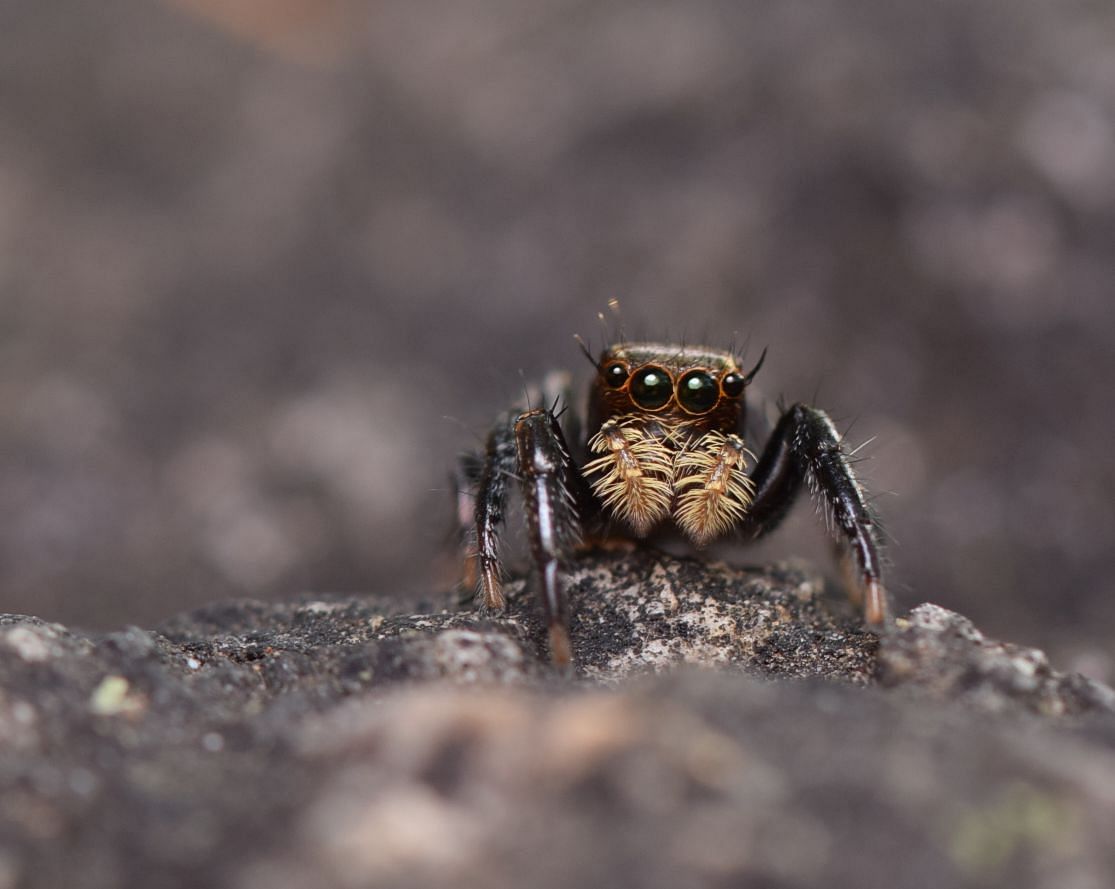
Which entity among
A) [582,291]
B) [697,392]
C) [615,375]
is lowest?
[697,392]

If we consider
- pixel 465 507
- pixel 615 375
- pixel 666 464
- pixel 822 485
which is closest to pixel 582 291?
pixel 465 507

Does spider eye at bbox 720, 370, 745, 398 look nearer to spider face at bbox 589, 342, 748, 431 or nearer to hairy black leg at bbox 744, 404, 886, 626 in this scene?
spider face at bbox 589, 342, 748, 431

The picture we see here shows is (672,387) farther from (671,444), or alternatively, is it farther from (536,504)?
Answer: (536,504)

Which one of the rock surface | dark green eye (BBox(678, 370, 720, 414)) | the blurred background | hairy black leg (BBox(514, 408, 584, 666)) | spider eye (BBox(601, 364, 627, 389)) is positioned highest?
the blurred background

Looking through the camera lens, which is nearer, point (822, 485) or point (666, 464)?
point (822, 485)

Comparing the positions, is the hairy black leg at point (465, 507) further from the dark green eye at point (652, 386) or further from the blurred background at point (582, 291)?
the blurred background at point (582, 291)

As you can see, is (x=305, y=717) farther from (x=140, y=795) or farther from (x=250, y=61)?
(x=250, y=61)

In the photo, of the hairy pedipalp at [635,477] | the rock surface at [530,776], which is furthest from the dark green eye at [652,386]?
the rock surface at [530,776]

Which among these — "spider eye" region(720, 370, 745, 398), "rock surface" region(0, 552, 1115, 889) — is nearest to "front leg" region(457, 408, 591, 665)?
"rock surface" region(0, 552, 1115, 889)
